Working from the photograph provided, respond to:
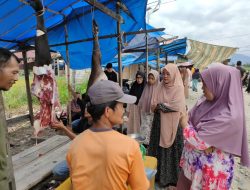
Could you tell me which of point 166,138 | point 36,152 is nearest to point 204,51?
point 166,138

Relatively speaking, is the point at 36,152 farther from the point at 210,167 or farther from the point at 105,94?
the point at 105,94

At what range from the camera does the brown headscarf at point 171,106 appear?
3896mm

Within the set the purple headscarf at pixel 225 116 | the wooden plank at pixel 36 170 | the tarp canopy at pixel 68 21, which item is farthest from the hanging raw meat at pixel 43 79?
the purple headscarf at pixel 225 116

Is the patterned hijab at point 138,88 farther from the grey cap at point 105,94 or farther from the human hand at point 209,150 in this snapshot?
the grey cap at point 105,94

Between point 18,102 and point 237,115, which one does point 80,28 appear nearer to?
point 237,115

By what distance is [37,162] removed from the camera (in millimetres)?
3318

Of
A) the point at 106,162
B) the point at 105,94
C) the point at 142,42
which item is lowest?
the point at 106,162

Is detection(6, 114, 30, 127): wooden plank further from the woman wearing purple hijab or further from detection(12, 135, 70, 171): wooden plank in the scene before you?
the woman wearing purple hijab

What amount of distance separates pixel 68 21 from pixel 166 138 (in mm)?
3522

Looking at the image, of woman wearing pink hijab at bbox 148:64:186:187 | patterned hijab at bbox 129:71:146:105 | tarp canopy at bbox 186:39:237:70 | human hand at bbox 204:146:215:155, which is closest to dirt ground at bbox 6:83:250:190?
woman wearing pink hijab at bbox 148:64:186:187

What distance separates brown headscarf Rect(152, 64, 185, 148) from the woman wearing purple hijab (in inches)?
53.5

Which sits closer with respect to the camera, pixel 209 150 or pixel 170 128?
pixel 209 150

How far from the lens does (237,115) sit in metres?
2.20

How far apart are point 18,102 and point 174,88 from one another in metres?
10.6
